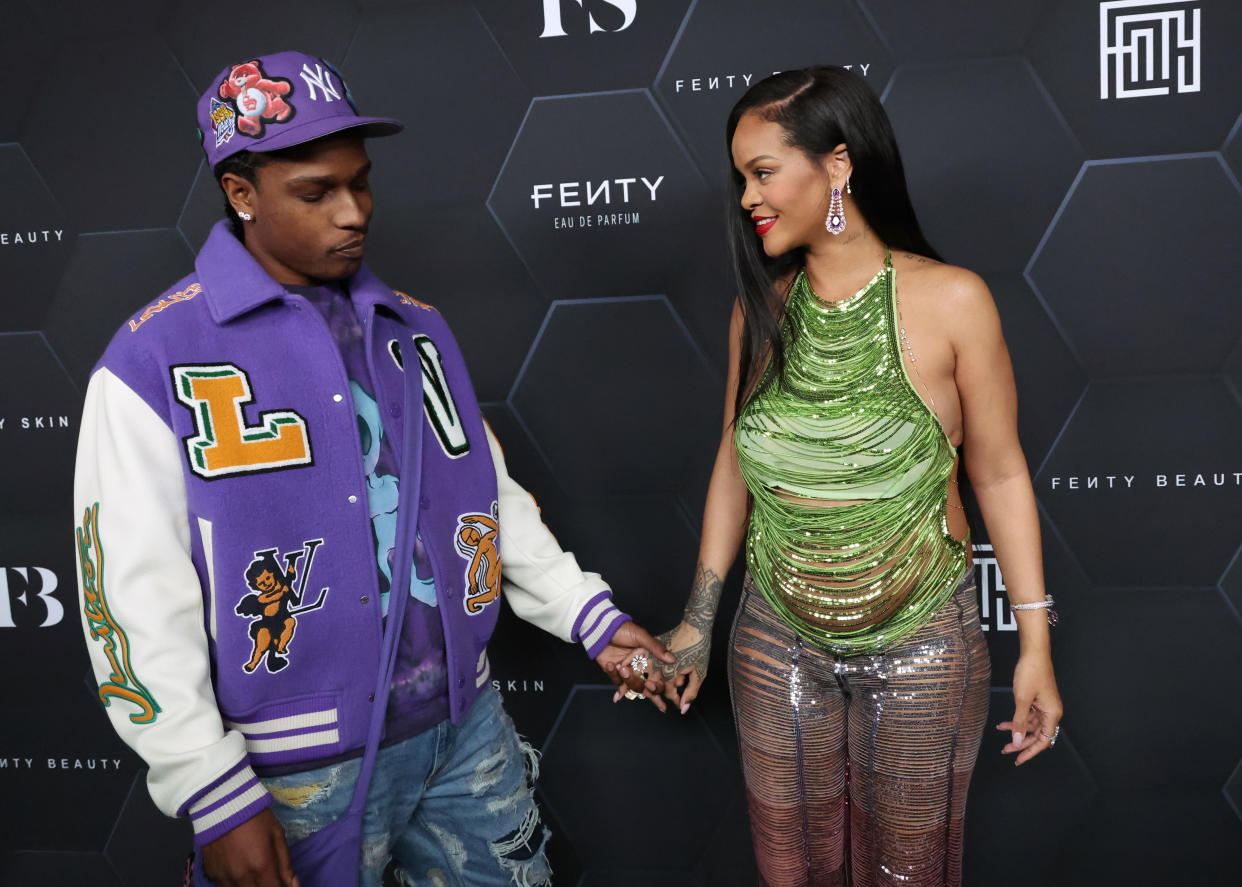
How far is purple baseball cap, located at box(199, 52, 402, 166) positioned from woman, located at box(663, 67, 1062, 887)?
21.8 inches

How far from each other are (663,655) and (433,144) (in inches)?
45.3

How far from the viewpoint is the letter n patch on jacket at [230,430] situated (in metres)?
1.18

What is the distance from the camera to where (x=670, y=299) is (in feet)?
6.65

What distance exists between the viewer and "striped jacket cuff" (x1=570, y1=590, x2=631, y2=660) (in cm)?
155

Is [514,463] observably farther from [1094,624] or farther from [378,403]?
[1094,624]

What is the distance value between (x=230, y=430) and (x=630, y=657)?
699 millimetres

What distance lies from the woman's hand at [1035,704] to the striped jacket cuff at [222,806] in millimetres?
1035

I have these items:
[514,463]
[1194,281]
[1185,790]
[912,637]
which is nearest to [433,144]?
[514,463]

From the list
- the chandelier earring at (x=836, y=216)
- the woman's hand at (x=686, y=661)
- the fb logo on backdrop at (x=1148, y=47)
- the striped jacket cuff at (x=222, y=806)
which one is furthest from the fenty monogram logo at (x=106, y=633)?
the fb logo on backdrop at (x=1148, y=47)

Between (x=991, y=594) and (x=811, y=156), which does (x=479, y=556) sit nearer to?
(x=811, y=156)

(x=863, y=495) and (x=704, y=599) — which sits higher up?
(x=863, y=495)

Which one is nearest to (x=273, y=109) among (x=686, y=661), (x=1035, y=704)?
(x=686, y=661)

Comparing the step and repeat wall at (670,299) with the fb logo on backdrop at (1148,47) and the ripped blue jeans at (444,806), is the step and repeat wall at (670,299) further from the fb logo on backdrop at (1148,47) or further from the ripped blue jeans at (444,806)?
the ripped blue jeans at (444,806)

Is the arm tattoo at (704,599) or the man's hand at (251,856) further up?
the arm tattoo at (704,599)
